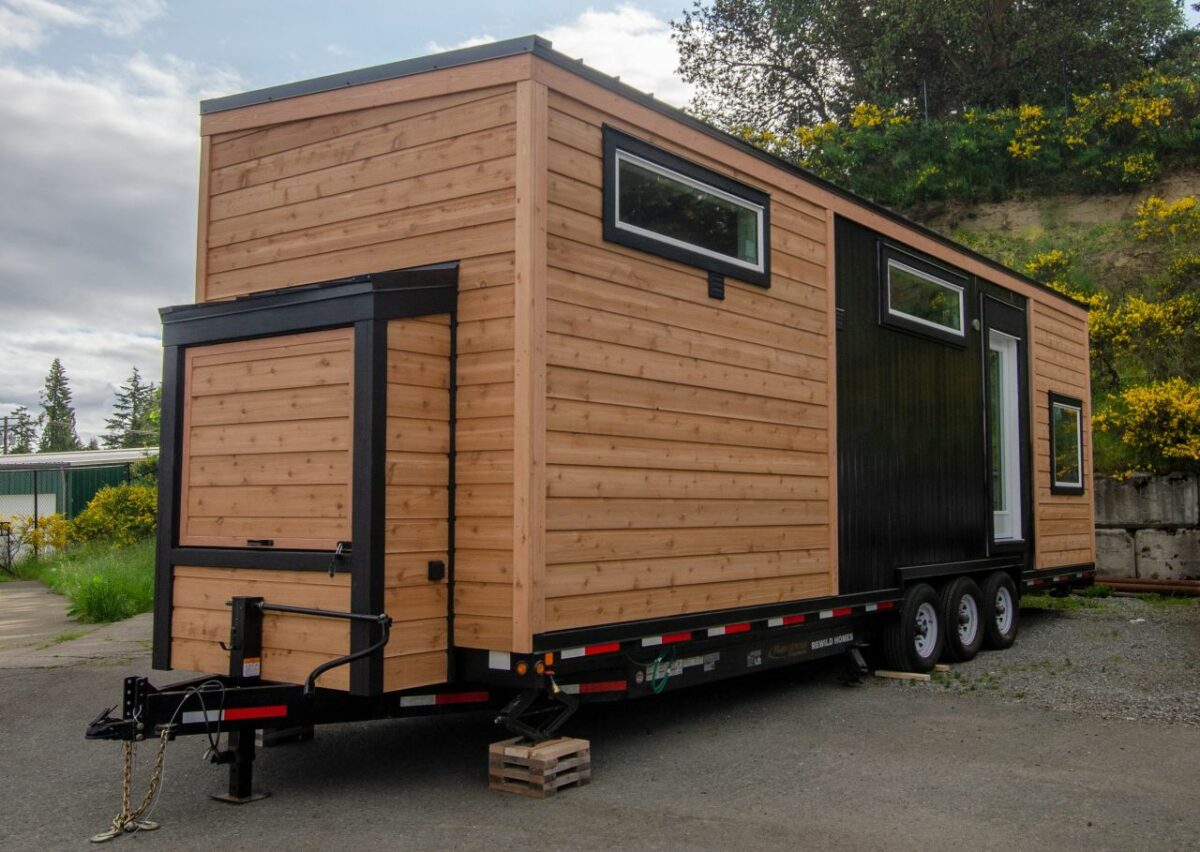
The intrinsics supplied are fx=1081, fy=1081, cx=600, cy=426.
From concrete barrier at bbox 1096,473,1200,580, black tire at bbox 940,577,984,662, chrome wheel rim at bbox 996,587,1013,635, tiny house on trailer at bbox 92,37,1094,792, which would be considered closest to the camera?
tiny house on trailer at bbox 92,37,1094,792

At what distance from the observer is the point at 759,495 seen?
22.8ft

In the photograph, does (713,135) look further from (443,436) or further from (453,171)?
(443,436)

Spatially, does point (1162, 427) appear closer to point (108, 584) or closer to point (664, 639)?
point (664, 639)

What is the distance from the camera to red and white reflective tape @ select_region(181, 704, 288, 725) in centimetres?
491

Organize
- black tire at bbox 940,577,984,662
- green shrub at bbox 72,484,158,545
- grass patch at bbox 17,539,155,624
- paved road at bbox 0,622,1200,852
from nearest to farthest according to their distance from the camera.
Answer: paved road at bbox 0,622,1200,852
black tire at bbox 940,577,984,662
grass patch at bbox 17,539,155,624
green shrub at bbox 72,484,158,545

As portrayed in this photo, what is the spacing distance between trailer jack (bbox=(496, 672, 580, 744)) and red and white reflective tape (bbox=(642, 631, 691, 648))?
1.82 ft

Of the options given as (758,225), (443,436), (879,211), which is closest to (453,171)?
(443,436)

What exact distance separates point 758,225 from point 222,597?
13.3 ft

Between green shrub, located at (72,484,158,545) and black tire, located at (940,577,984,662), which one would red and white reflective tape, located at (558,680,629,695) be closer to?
black tire, located at (940,577,984,662)

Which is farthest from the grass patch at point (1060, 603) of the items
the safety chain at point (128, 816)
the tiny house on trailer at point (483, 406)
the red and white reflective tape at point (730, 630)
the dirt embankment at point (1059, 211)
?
the dirt embankment at point (1059, 211)

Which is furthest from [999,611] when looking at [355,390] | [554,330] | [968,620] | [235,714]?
[235,714]

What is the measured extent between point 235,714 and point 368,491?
1.19m

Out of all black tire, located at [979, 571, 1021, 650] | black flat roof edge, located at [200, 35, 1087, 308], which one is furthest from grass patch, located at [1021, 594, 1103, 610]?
black flat roof edge, located at [200, 35, 1087, 308]

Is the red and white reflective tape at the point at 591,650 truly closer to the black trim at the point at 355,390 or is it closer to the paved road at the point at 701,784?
the paved road at the point at 701,784
